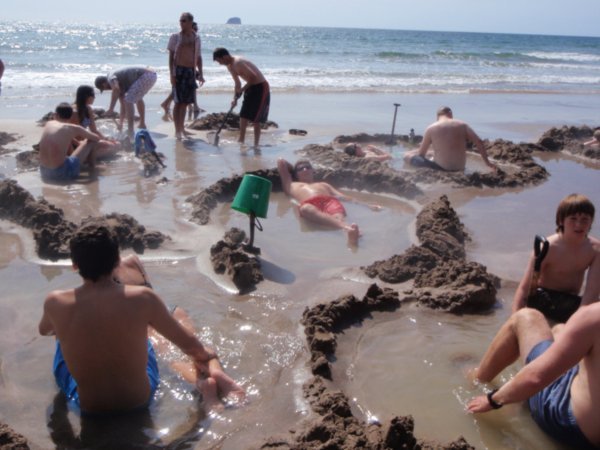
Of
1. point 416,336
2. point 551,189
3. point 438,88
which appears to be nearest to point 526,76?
point 438,88

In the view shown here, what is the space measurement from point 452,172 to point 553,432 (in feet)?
19.6

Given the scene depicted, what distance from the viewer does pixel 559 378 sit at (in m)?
3.21

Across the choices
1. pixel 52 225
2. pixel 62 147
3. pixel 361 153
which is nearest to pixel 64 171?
pixel 62 147

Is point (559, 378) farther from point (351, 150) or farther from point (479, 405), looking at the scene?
point (351, 150)

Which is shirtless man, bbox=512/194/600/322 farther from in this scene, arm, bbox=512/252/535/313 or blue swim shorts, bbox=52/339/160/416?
blue swim shorts, bbox=52/339/160/416

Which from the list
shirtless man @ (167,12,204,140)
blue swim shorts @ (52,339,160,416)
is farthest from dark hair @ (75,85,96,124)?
blue swim shorts @ (52,339,160,416)

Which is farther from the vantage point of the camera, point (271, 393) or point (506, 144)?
point (506, 144)

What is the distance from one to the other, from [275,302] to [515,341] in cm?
183

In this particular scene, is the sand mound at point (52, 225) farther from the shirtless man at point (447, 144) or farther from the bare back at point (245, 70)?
the shirtless man at point (447, 144)

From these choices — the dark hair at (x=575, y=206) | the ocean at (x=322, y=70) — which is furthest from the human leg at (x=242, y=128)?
the ocean at (x=322, y=70)

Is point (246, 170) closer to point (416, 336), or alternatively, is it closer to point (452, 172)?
point (452, 172)

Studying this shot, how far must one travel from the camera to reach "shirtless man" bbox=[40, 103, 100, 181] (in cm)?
783

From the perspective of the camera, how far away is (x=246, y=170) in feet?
28.9

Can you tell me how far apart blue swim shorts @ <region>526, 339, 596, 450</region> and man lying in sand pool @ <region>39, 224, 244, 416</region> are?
1665mm
